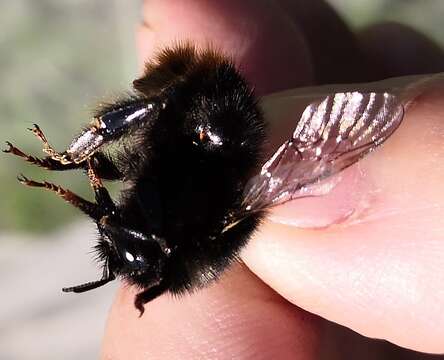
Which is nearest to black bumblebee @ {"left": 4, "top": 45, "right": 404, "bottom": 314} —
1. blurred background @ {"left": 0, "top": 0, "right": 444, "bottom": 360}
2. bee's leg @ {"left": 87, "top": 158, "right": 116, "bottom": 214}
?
bee's leg @ {"left": 87, "top": 158, "right": 116, "bottom": 214}

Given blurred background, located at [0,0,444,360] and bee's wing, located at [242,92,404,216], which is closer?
bee's wing, located at [242,92,404,216]

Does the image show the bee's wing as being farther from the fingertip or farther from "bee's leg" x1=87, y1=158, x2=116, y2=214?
the fingertip

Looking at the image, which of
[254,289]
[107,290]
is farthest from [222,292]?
[107,290]

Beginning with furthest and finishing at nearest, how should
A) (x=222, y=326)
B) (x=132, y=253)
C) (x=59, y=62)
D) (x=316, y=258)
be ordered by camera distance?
(x=59, y=62)
(x=222, y=326)
(x=316, y=258)
(x=132, y=253)

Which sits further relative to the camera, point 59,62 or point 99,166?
point 59,62

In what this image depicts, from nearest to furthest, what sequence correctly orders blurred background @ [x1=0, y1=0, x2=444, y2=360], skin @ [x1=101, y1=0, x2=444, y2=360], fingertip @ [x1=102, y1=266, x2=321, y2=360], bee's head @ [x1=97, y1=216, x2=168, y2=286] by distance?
1. bee's head @ [x1=97, y1=216, x2=168, y2=286]
2. skin @ [x1=101, y1=0, x2=444, y2=360]
3. fingertip @ [x1=102, y1=266, x2=321, y2=360]
4. blurred background @ [x1=0, y1=0, x2=444, y2=360]

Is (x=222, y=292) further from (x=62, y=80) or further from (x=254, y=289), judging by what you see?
(x=62, y=80)

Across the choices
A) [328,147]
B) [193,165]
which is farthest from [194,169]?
[328,147]

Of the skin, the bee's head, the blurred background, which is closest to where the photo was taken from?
the bee's head

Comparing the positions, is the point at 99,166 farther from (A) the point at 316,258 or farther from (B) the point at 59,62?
(B) the point at 59,62
